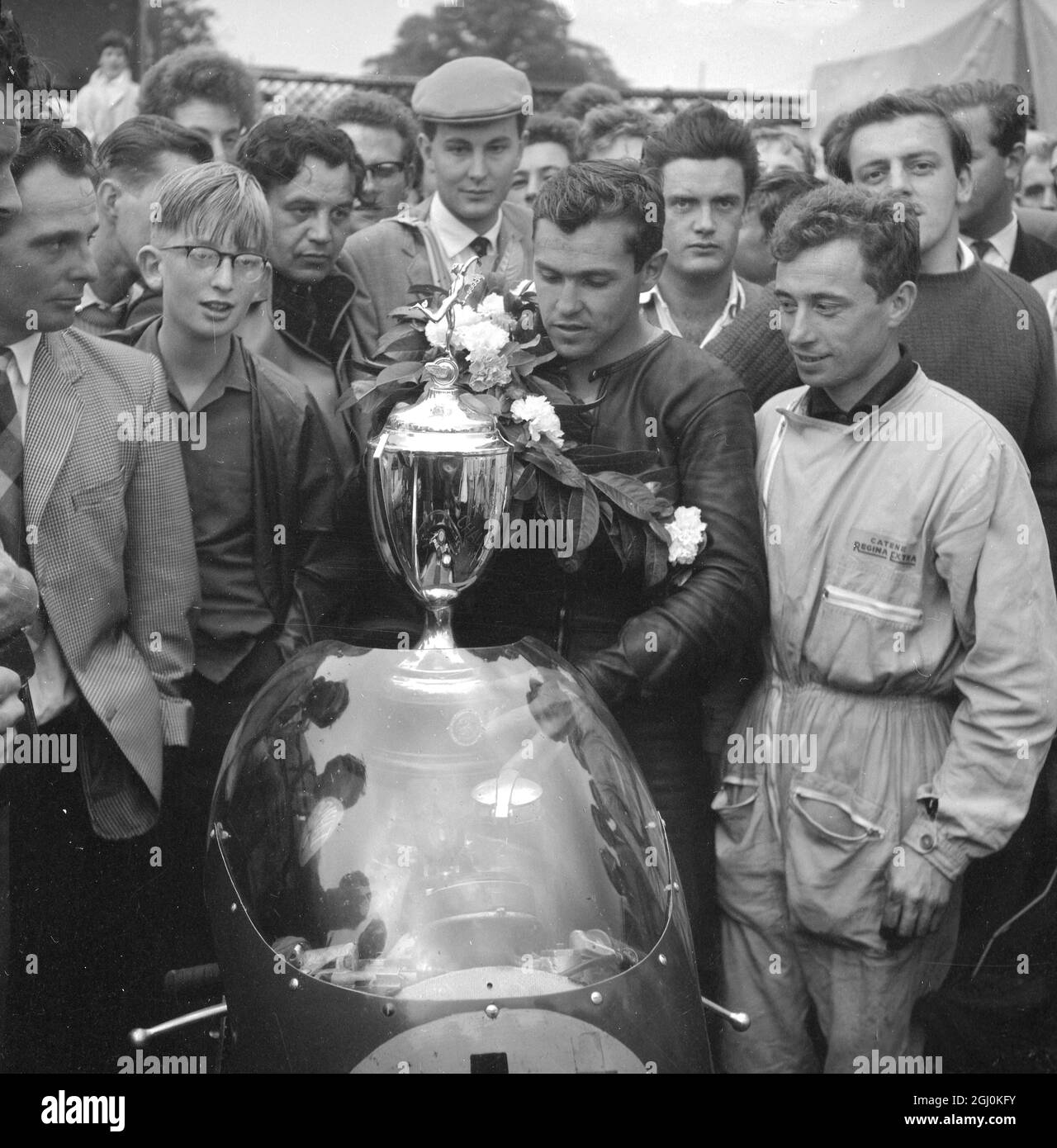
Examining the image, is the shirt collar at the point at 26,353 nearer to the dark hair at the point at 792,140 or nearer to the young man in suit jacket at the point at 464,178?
the young man in suit jacket at the point at 464,178

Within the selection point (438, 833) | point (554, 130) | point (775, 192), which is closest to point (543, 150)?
point (554, 130)

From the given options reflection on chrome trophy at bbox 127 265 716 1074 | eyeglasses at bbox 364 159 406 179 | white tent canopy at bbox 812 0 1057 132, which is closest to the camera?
reflection on chrome trophy at bbox 127 265 716 1074

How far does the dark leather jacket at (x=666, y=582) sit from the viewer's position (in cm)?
259

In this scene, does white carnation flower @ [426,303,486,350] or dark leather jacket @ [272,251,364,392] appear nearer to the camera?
white carnation flower @ [426,303,486,350]

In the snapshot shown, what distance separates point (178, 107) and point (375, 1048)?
108 inches

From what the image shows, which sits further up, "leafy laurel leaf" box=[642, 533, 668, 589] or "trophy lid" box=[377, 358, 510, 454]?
"trophy lid" box=[377, 358, 510, 454]

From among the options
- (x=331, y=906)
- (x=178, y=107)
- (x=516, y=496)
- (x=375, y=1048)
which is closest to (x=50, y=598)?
(x=516, y=496)

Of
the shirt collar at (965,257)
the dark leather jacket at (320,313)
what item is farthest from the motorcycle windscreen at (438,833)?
the shirt collar at (965,257)

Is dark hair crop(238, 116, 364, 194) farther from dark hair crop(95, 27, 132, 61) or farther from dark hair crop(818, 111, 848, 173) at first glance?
dark hair crop(818, 111, 848, 173)

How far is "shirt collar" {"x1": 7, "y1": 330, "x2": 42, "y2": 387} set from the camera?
261cm

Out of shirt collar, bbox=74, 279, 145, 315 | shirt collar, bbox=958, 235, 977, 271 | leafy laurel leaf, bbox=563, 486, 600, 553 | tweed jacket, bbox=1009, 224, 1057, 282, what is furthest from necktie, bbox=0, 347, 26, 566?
tweed jacket, bbox=1009, 224, 1057, 282

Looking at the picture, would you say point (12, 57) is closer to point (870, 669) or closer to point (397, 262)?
point (397, 262)

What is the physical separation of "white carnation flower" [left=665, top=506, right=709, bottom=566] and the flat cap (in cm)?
137

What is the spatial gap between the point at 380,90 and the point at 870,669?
239 centimetres
